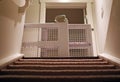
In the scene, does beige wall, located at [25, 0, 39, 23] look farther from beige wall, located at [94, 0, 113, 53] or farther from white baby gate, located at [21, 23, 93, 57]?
beige wall, located at [94, 0, 113, 53]

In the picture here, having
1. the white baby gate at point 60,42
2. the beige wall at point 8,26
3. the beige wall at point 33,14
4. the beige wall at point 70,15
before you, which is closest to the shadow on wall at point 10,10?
the beige wall at point 8,26

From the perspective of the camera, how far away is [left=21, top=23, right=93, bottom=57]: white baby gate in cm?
339

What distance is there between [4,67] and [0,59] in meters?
0.11

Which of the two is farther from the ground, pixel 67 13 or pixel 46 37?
pixel 67 13

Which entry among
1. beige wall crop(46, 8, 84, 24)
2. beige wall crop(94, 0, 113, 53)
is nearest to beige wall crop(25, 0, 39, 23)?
beige wall crop(46, 8, 84, 24)

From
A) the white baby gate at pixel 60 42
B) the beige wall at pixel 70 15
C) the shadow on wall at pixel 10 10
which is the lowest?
the white baby gate at pixel 60 42

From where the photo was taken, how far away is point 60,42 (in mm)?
3389

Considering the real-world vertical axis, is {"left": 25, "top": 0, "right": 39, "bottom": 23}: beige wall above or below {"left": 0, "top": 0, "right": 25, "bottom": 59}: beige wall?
above

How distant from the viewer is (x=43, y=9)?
4879 mm

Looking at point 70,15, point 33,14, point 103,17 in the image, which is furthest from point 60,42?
point 70,15

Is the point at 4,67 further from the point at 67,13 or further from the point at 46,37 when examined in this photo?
the point at 67,13

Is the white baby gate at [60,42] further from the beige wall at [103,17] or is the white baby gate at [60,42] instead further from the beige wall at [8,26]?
the beige wall at [8,26]

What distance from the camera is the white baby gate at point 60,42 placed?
3389 mm
